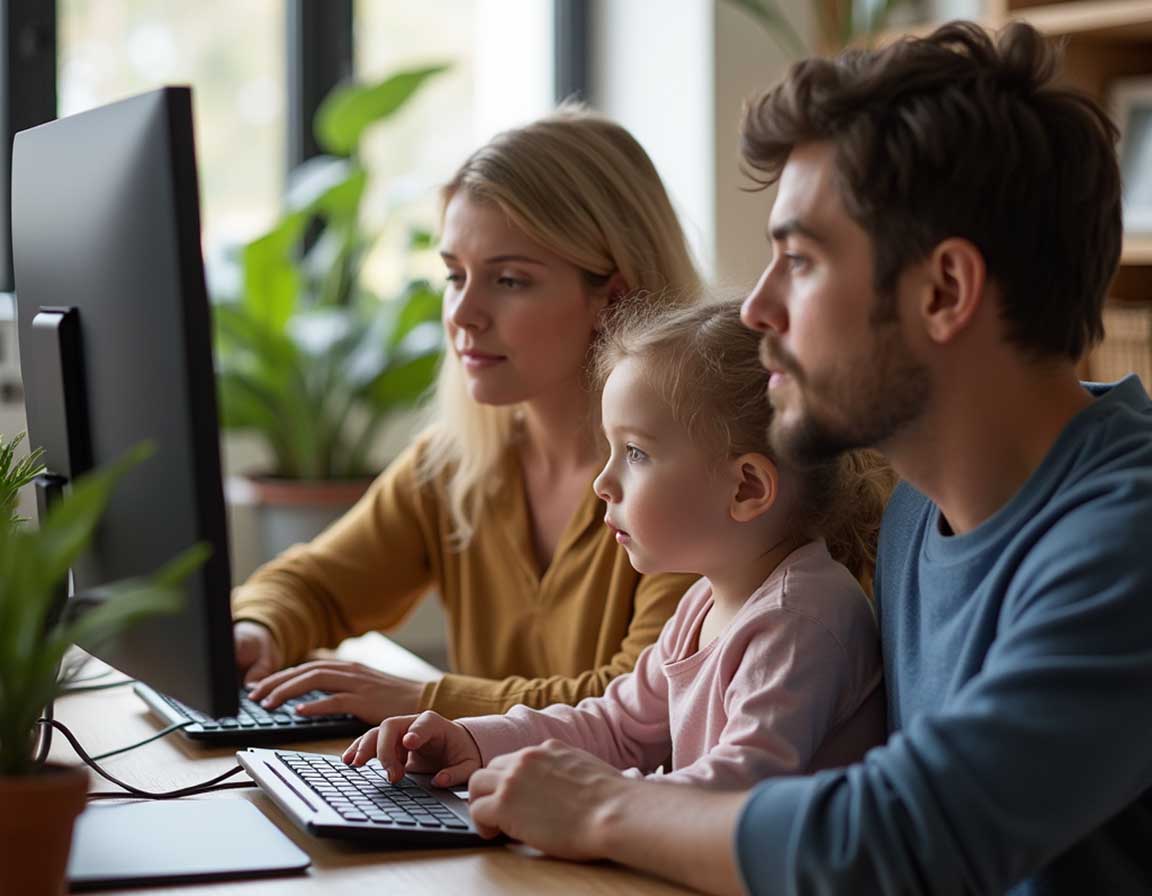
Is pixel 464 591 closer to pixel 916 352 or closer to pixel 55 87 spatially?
pixel 916 352

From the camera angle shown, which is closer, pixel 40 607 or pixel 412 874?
pixel 40 607

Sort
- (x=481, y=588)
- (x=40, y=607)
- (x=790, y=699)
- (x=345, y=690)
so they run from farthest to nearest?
(x=481, y=588) < (x=345, y=690) < (x=790, y=699) < (x=40, y=607)

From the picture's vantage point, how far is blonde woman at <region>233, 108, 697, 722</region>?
1684 millimetres

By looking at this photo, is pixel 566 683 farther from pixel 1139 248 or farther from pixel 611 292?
pixel 1139 248

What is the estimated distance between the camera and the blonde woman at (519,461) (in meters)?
1.68

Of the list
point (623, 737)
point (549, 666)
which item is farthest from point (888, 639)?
point (549, 666)

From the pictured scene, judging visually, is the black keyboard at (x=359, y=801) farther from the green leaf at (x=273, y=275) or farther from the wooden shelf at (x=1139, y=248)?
the green leaf at (x=273, y=275)

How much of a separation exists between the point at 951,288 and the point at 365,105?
2.33 m

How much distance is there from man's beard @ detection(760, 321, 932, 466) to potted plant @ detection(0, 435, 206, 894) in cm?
44

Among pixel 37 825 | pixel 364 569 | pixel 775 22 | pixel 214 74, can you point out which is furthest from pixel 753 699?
pixel 214 74

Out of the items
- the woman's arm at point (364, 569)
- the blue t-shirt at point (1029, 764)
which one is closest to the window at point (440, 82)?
the woman's arm at point (364, 569)

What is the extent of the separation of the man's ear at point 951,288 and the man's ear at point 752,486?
0.25 meters

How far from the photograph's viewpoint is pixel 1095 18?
2.56 metres

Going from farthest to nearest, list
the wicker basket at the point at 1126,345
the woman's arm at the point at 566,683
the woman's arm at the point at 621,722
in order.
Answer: the wicker basket at the point at 1126,345 < the woman's arm at the point at 566,683 < the woman's arm at the point at 621,722
